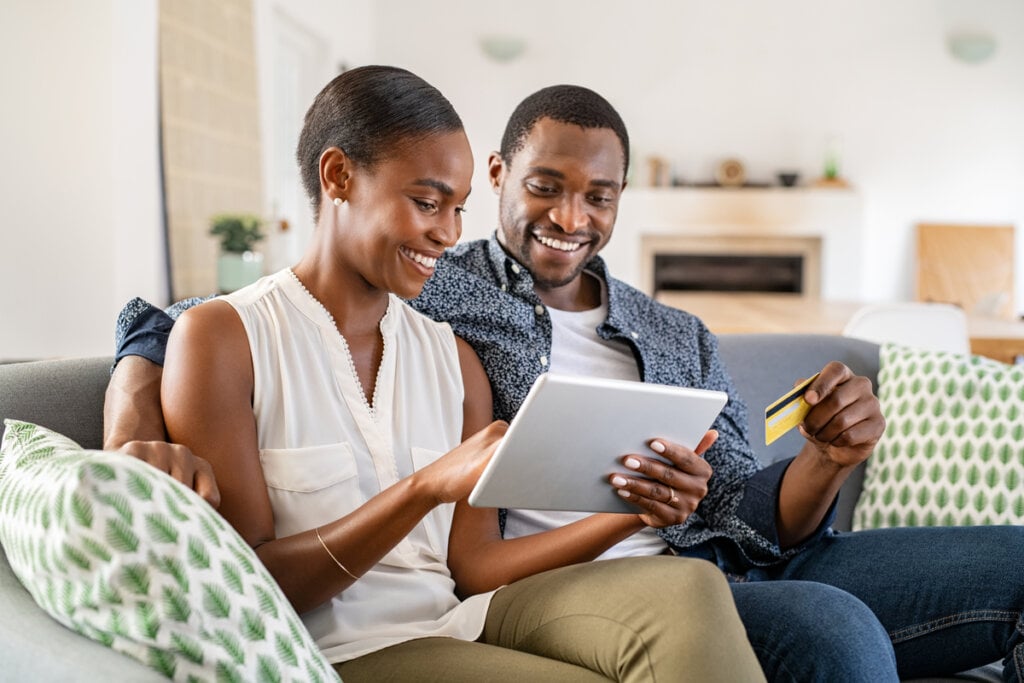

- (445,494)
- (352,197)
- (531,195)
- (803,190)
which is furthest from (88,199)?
(803,190)

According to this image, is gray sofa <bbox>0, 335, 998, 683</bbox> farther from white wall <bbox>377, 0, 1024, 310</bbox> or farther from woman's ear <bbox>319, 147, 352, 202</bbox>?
white wall <bbox>377, 0, 1024, 310</bbox>

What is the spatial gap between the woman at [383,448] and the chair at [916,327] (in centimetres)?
163

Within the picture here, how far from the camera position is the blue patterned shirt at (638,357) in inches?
64.2

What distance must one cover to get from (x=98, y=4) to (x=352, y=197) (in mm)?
2888

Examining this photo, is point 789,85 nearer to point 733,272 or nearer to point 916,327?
point 733,272

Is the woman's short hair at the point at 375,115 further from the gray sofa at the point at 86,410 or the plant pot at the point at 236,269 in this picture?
the plant pot at the point at 236,269

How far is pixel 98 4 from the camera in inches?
147

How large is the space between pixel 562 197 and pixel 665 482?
65cm

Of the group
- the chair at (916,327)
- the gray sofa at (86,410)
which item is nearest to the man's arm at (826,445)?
the gray sofa at (86,410)

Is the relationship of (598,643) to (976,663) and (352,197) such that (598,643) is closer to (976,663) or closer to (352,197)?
(352,197)

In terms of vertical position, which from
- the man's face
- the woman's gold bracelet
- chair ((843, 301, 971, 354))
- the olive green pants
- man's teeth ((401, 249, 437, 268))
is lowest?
the olive green pants

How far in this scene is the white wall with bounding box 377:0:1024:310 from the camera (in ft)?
25.1

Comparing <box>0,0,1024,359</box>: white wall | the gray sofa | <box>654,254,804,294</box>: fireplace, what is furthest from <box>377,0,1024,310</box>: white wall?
the gray sofa

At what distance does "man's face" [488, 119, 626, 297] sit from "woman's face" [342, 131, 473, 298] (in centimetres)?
39
